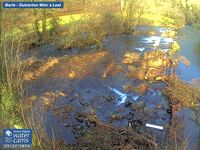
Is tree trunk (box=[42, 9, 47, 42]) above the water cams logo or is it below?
above

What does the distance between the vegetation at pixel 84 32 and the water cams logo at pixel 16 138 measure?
0.23 meters

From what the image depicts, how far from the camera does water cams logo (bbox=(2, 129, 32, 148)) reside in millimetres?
8516

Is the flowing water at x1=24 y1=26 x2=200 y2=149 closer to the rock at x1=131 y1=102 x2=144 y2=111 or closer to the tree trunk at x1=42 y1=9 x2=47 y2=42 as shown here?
the rock at x1=131 y1=102 x2=144 y2=111

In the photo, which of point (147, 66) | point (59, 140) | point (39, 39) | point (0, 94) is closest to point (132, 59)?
point (147, 66)

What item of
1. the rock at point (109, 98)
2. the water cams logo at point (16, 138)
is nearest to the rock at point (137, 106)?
the rock at point (109, 98)

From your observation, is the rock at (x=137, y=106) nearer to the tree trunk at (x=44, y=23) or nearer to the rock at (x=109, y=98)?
the rock at (x=109, y=98)

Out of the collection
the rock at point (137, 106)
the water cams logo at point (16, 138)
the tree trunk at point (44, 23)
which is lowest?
the rock at point (137, 106)

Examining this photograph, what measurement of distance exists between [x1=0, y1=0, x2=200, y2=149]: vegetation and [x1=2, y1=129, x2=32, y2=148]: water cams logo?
23 centimetres

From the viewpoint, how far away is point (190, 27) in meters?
25.0

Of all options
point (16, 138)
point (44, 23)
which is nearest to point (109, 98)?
point (16, 138)

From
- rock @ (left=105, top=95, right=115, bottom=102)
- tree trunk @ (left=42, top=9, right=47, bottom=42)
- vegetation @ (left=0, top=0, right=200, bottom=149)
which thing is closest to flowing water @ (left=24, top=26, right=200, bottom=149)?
rock @ (left=105, top=95, right=115, bottom=102)

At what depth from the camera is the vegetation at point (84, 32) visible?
9.00 meters

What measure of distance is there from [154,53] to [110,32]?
12.2ft

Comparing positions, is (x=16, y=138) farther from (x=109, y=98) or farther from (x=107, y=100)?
(x=109, y=98)
